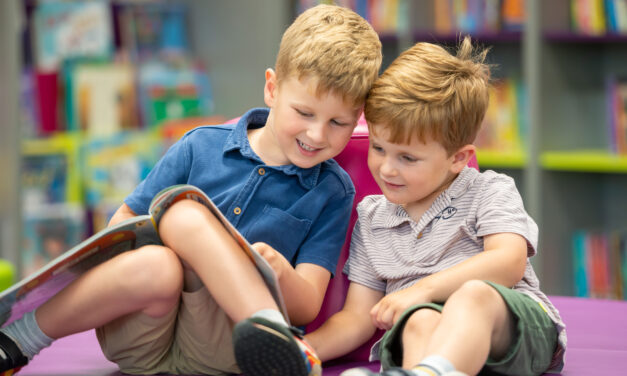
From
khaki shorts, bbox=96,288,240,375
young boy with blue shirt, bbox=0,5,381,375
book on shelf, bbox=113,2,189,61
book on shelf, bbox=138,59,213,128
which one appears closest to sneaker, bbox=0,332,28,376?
young boy with blue shirt, bbox=0,5,381,375

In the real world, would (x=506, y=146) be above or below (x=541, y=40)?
below

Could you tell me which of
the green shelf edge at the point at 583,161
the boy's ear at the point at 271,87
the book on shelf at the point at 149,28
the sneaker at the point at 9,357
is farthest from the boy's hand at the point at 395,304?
the book on shelf at the point at 149,28

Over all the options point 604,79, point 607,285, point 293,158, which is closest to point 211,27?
point 604,79

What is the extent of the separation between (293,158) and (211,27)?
208cm

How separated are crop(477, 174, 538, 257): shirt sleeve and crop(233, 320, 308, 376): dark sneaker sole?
1.19 feet

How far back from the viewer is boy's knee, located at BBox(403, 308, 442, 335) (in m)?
1.15

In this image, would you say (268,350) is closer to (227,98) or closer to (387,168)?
(387,168)

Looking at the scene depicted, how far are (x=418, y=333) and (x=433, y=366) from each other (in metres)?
0.11

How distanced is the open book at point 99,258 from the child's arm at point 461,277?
0.49 feet

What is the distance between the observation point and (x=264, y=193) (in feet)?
4.46

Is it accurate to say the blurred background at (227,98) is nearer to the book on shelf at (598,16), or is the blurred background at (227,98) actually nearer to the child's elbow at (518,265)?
the book on shelf at (598,16)

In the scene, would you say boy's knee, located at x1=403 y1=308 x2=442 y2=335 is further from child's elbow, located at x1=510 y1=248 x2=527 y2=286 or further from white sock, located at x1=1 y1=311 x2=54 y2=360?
white sock, located at x1=1 y1=311 x2=54 y2=360

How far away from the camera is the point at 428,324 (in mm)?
1147

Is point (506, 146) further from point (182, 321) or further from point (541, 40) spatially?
point (182, 321)
